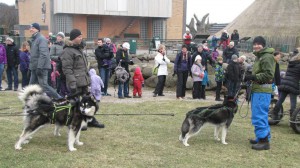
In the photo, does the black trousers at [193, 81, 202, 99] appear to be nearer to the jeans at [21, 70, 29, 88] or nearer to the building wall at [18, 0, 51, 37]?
the jeans at [21, 70, 29, 88]

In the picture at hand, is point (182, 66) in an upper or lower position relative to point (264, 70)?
lower

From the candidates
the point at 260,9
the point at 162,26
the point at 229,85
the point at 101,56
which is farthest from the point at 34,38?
the point at 260,9

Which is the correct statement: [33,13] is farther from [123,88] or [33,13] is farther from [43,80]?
[43,80]

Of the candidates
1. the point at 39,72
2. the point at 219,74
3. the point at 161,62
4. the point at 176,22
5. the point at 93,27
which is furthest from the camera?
the point at 176,22

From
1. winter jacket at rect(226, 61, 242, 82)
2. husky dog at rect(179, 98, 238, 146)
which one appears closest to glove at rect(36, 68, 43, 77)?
husky dog at rect(179, 98, 238, 146)

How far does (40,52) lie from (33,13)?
29176mm

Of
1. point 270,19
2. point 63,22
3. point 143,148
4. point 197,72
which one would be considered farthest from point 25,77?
point 270,19

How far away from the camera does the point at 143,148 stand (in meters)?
6.70

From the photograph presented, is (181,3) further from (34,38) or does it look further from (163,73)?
(34,38)

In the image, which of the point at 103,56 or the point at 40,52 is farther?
the point at 103,56

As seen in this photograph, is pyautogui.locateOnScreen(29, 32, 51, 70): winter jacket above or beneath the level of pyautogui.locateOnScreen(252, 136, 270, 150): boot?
above

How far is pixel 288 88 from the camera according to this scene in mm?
8312

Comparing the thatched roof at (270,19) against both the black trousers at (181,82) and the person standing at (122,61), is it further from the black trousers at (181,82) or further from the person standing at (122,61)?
the person standing at (122,61)

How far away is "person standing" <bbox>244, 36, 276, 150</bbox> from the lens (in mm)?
6559
